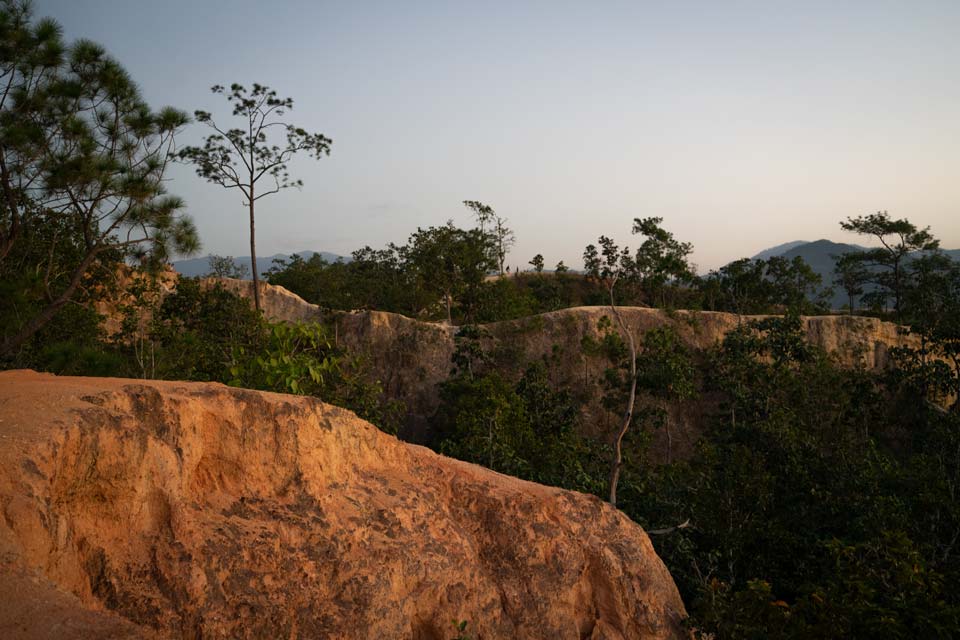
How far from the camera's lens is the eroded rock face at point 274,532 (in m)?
4.22

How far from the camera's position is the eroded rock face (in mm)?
4223

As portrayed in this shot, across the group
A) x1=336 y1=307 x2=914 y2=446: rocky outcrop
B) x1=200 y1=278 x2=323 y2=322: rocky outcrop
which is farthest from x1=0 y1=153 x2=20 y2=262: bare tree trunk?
x1=200 y1=278 x2=323 y2=322: rocky outcrop

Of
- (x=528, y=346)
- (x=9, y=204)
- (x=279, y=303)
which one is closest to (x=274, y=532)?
(x=9, y=204)

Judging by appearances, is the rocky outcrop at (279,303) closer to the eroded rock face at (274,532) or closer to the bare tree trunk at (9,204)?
the bare tree trunk at (9,204)

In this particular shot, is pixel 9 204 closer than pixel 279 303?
Yes

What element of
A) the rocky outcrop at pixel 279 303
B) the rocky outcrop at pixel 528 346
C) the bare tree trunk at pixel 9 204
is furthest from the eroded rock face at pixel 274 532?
the rocky outcrop at pixel 279 303

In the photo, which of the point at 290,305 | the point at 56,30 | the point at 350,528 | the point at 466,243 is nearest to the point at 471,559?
the point at 350,528

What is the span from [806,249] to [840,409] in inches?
6136

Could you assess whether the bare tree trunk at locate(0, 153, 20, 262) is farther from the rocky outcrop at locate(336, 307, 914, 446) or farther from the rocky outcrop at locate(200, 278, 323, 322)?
the rocky outcrop at locate(200, 278, 323, 322)

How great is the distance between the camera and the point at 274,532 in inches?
219

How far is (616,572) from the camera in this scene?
775 centimetres

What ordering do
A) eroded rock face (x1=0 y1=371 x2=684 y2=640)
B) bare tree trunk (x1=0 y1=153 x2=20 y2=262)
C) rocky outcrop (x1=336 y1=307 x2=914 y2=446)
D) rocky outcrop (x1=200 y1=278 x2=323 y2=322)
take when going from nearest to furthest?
eroded rock face (x1=0 y1=371 x2=684 y2=640) < bare tree trunk (x1=0 y1=153 x2=20 y2=262) < rocky outcrop (x1=336 y1=307 x2=914 y2=446) < rocky outcrop (x1=200 y1=278 x2=323 y2=322)

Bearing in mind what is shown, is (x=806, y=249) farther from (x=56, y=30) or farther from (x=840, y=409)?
(x=56, y=30)

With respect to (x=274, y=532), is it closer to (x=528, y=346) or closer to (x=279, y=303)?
(x=528, y=346)
